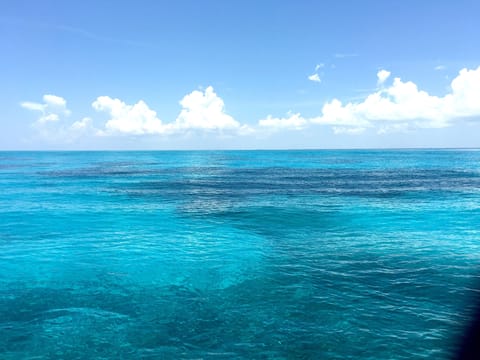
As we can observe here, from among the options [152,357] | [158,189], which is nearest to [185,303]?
[152,357]

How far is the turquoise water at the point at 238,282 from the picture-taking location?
14.0m

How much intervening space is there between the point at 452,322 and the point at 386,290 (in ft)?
11.4

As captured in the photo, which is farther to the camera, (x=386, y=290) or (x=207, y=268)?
(x=207, y=268)

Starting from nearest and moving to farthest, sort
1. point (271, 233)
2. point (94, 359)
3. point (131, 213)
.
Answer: point (94, 359) → point (271, 233) → point (131, 213)

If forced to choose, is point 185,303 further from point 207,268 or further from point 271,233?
point 271,233

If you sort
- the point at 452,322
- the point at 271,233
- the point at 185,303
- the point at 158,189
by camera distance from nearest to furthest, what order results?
the point at 452,322 → the point at 185,303 → the point at 271,233 → the point at 158,189

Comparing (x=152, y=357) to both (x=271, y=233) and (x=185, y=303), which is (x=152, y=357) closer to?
(x=185, y=303)

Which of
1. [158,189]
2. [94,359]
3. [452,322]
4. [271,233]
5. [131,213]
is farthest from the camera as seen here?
[158,189]

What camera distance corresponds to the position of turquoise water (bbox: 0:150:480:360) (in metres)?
14.0

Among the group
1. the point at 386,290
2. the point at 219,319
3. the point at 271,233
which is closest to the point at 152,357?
the point at 219,319

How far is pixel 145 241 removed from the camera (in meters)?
28.0

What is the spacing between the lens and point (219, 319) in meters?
15.7

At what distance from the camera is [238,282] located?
65.1ft

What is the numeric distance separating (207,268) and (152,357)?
29.5 feet
